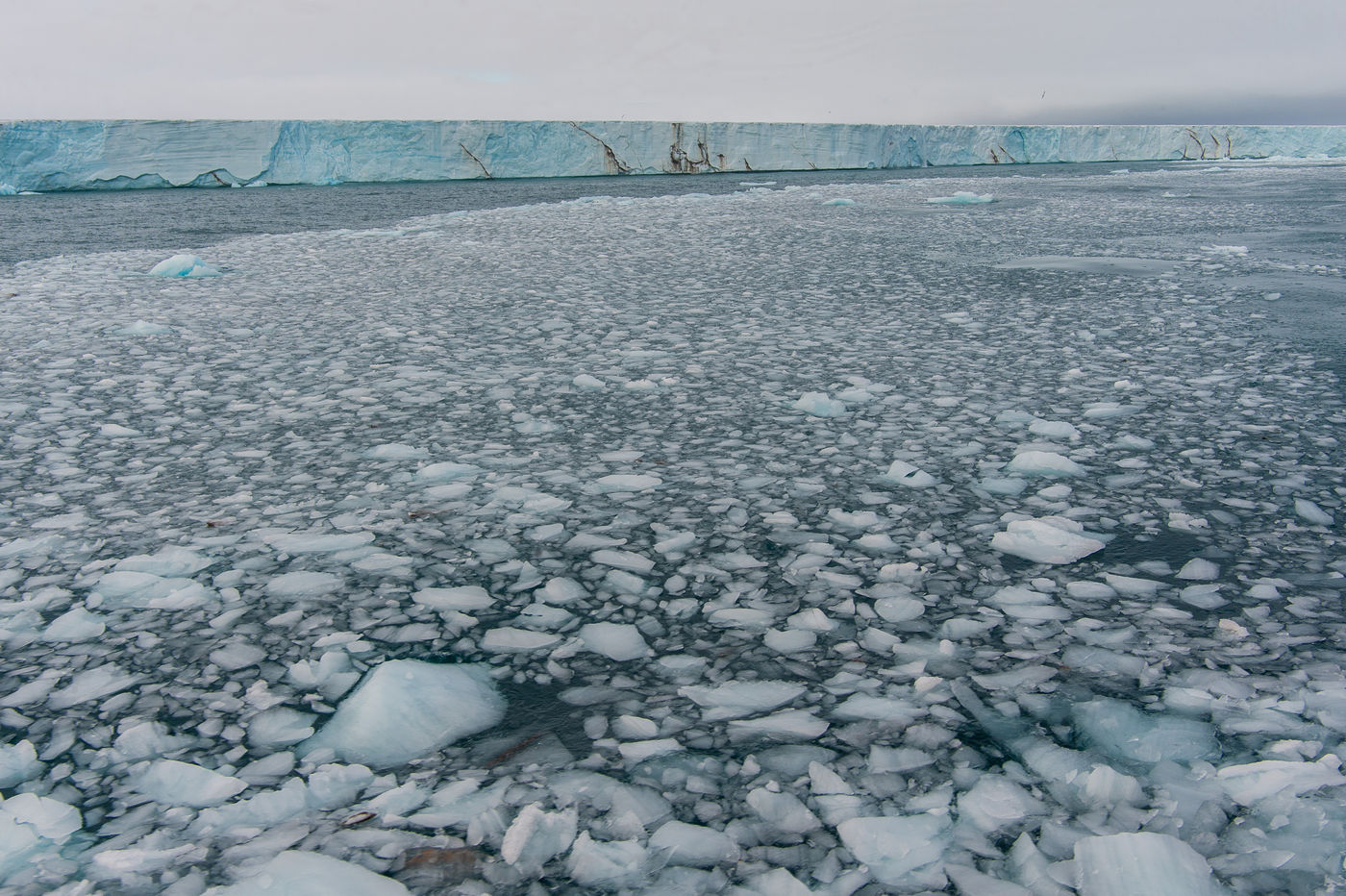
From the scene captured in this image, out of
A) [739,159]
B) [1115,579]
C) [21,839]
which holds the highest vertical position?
[739,159]

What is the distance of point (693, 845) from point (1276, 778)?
27.7 inches

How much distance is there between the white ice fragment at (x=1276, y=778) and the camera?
3.28 ft

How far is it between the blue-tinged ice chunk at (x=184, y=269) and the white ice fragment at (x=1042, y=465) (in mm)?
5271

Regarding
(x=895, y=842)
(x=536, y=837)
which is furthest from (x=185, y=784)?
(x=895, y=842)

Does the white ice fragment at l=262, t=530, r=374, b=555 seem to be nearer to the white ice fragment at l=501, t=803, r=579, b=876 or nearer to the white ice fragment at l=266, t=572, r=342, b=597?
the white ice fragment at l=266, t=572, r=342, b=597

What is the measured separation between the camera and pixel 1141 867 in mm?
885

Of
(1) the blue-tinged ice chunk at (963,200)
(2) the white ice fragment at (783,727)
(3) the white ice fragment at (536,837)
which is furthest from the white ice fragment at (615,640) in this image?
(1) the blue-tinged ice chunk at (963,200)

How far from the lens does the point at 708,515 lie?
178cm

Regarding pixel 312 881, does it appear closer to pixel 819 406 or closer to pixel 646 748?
pixel 646 748

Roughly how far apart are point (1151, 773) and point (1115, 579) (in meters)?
0.53

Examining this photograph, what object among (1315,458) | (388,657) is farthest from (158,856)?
(1315,458)

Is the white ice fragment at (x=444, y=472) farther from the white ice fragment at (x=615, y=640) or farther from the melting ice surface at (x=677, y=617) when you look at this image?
the white ice fragment at (x=615, y=640)

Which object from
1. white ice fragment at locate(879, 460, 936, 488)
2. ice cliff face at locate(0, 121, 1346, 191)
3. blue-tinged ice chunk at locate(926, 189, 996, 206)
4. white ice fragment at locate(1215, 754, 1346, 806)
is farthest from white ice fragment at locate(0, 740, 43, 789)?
ice cliff face at locate(0, 121, 1346, 191)

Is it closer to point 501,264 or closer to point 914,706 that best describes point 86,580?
point 914,706
